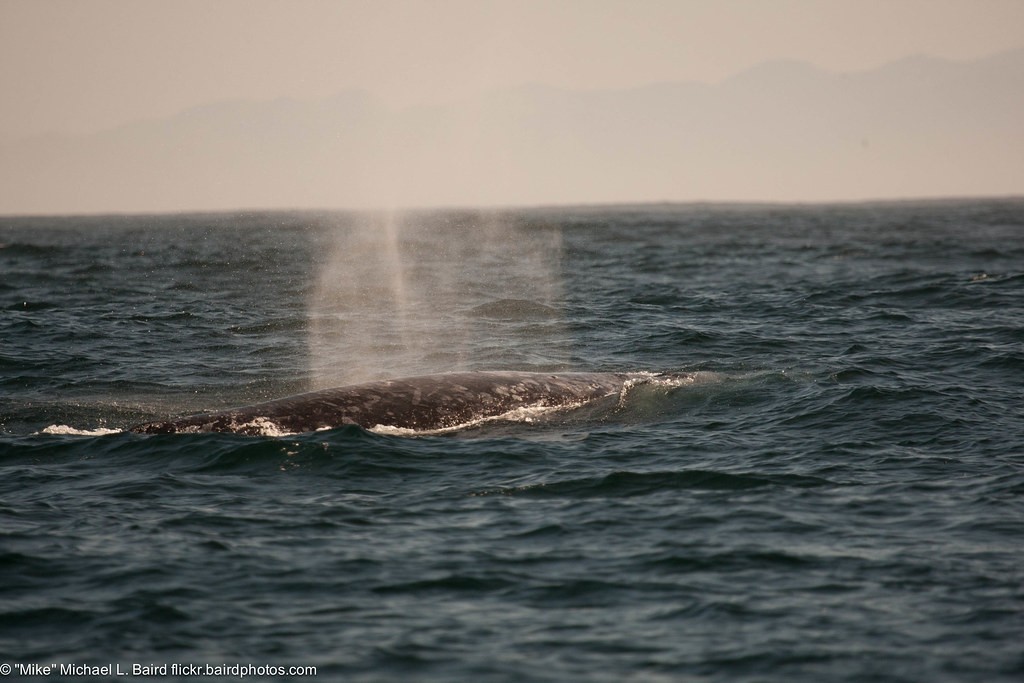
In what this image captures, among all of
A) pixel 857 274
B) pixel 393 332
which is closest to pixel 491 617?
pixel 393 332

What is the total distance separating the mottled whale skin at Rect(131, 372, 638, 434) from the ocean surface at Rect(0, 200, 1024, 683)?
1.65 ft

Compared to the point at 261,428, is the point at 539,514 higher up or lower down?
lower down

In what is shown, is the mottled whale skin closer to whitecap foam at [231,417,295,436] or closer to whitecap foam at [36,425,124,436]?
whitecap foam at [231,417,295,436]

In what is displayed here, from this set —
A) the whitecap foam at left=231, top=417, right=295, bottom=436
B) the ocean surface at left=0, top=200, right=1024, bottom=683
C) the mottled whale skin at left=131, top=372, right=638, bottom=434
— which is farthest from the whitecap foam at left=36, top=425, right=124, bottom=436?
the whitecap foam at left=231, top=417, right=295, bottom=436

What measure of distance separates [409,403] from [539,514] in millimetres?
5409

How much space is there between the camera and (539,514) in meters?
12.8

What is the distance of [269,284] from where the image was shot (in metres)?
45.7

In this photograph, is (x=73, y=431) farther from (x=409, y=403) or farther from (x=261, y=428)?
(x=409, y=403)

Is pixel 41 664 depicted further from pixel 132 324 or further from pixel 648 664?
pixel 132 324

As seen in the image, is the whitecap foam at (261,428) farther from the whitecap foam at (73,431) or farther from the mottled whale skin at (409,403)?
the whitecap foam at (73,431)

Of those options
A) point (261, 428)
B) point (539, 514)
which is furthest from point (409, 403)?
point (539, 514)

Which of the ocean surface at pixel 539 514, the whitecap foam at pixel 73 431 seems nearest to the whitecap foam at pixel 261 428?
the ocean surface at pixel 539 514

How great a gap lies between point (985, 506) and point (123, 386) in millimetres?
16292

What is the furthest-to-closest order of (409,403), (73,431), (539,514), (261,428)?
(409,403) < (73,431) < (261,428) < (539,514)
